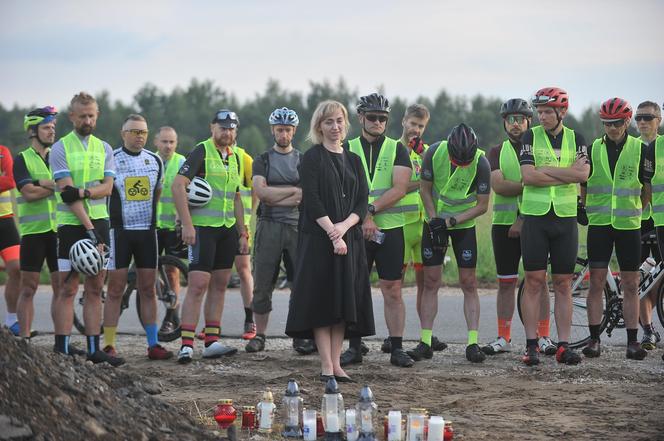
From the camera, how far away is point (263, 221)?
40.6 feet

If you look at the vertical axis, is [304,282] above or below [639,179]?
below

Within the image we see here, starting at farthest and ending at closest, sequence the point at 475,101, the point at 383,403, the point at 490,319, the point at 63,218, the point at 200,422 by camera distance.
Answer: the point at 475,101 → the point at 490,319 → the point at 63,218 → the point at 383,403 → the point at 200,422

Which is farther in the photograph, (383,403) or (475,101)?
(475,101)

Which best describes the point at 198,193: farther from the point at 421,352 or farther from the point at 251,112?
the point at 251,112

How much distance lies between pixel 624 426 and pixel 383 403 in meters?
1.94

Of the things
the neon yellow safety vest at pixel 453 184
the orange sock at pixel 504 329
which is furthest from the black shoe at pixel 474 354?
the neon yellow safety vest at pixel 453 184

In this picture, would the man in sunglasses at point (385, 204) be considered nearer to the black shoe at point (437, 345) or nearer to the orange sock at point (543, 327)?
the black shoe at point (437, 345)

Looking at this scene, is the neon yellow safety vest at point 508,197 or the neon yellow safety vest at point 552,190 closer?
the neon yellow safety vest at point 552,190

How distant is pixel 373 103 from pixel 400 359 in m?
2.64

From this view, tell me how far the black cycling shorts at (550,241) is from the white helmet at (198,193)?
3.32 meters

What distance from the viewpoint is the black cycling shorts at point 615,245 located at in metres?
11.5

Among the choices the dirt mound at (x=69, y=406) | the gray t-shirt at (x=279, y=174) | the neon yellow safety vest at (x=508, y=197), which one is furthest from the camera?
the gray t-shirt at (x=279, y=174)

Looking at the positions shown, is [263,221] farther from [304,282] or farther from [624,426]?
[624,426]

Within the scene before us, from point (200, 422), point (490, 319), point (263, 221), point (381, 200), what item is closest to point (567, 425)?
point (200, 422)
